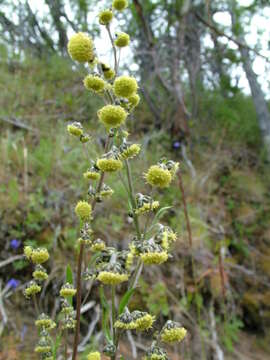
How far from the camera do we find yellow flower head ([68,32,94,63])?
0.89 meters

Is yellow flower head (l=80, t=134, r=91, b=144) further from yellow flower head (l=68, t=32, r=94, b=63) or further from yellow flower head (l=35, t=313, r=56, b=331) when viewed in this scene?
yellow flower head (l=35, t=313, r=56, b=331)

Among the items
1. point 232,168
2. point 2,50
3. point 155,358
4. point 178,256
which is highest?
point 2,50

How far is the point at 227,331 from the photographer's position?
272cm

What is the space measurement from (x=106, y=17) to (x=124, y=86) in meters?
0.22

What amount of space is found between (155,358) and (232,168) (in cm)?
365

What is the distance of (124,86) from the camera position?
35.1 inches

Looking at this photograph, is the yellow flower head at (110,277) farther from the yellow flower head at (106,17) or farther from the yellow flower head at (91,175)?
the yellow flower head at (106,17)

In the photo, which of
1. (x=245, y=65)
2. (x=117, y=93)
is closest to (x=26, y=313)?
(x=117, y=93)

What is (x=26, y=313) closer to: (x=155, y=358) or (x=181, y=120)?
(x=155, y=358)

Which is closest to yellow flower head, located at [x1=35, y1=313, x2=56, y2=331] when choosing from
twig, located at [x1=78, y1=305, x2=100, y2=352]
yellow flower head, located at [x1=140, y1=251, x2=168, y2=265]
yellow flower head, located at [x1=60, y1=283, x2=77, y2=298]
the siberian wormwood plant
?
the siberian wormwood plant

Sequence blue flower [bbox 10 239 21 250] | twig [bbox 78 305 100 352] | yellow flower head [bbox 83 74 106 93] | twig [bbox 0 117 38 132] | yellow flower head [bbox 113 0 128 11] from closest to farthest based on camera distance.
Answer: yellow flower head [bbox 83 74 106 93]
yellow flower head [bbox 113 0 128 11]
twig [bbox 78 305 100 352]
blue flower [bbox 10 239 21 250]
twig [bbox 0 117 38 132]

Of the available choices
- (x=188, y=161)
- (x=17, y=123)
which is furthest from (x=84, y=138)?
(x=188, y=161)

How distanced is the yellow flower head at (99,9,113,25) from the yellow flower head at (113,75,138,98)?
191 millimetres

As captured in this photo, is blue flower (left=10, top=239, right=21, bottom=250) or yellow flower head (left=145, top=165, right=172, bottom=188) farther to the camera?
blue flower (left=10, top=239, right=21, bottom=250)
